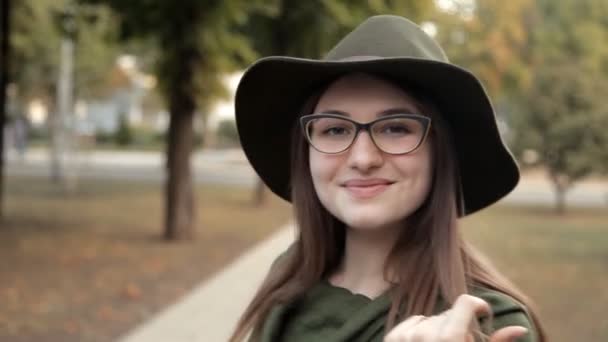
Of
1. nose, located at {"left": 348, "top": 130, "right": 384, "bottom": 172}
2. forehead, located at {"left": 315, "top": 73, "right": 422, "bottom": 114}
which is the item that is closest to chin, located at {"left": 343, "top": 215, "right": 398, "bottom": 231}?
nose, located at {"left": 348, "top": 130, "right": 384, "bottom": 172}

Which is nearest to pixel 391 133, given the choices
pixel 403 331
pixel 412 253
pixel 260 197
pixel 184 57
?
pixel 412 253

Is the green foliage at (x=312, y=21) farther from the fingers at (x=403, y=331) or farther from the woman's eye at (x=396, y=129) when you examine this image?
the fingers at (x=403, y=331)

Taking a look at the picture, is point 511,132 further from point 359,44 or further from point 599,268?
point 359,44

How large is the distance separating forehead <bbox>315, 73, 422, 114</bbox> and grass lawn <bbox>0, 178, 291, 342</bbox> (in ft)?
17.9

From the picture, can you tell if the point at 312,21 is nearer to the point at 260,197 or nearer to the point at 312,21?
the point at 312,21

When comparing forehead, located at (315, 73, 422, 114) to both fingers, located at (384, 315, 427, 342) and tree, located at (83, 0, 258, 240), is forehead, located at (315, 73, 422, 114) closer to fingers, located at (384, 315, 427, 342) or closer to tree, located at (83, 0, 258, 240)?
fingers, located at (384, 315, 427, 342)

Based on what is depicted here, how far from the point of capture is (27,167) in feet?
93.4

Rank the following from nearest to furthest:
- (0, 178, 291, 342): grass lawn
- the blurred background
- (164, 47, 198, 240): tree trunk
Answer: (0, 178, 291, 342): grass lawn
the blurred background
(164, 47, 198, 240): tree trunk

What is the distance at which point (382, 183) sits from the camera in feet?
5.61

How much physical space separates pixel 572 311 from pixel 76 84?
62.0ft

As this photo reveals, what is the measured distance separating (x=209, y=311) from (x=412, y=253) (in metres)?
6.23

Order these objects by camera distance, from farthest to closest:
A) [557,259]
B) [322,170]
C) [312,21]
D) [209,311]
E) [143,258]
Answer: [312,21], [557,259], [143,258], [209,311], [322,170]

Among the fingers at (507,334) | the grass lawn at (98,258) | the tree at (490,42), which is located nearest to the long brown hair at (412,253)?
the fingers at (507,334)

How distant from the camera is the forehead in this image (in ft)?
5.58
